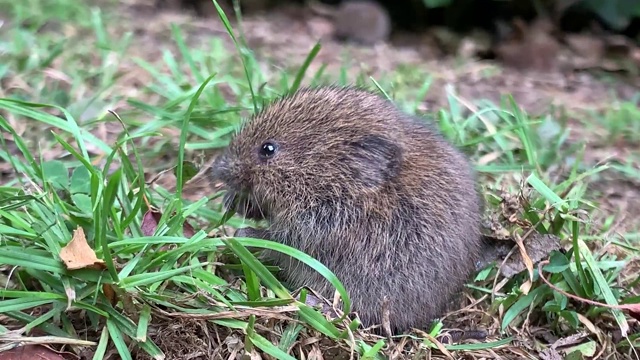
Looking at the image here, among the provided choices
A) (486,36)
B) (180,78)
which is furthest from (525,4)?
(180,78)

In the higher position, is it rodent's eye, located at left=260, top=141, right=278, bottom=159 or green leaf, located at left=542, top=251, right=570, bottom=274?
rodent's eye, located at left=260, top=141, right=278, bottom=159

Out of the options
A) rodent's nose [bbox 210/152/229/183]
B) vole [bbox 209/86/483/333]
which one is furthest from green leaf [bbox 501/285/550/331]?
rodent's nose [bbox 210/152/229/183]

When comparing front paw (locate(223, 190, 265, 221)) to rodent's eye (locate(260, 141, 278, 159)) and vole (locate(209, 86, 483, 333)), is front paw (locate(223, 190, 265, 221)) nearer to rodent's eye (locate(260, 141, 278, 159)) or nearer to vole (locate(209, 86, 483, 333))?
vole (locate(209, 86, 483, 333))

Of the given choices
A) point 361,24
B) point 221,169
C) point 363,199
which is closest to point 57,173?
point 221,169

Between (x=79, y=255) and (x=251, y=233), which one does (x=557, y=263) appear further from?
(x=79, y=255)

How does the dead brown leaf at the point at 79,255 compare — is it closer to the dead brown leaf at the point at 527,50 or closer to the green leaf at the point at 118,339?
the green leaf at the point at 118,339

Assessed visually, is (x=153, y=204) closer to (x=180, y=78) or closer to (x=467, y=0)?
(x=180, y=78)
